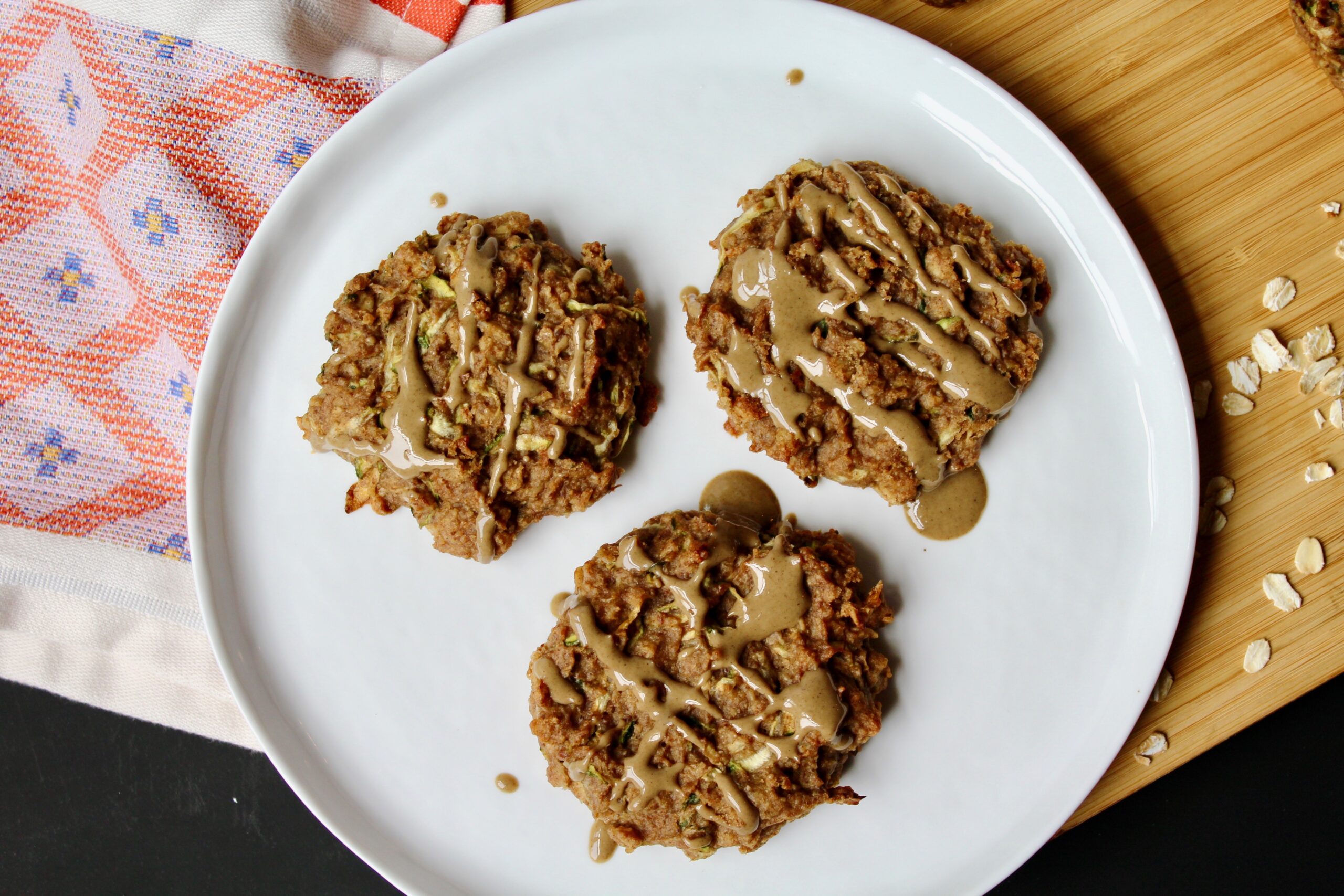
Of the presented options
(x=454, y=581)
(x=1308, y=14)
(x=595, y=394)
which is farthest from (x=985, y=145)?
(x=454, y=581)

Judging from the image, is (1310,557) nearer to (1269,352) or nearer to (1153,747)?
(1269,352)

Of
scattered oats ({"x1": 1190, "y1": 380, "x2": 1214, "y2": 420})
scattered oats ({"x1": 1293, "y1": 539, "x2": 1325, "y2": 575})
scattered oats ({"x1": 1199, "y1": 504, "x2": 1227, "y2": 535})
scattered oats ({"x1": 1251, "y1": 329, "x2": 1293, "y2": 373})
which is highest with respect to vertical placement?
scattered oats ({"x1": 1251, "y1": 329, "x2": 1293, "y2": 373})

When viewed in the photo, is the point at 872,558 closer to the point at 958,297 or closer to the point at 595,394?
the point at 958,297

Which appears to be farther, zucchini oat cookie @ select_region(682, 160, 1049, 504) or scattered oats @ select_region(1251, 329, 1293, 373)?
scattered oats @ select_region(1251, 329, 1293, 373)

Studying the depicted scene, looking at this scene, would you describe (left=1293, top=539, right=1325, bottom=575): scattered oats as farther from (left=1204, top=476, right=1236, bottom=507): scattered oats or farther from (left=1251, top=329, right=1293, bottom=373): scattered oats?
(left=1251, top=329, right=1293, bottom=373): scattered oats

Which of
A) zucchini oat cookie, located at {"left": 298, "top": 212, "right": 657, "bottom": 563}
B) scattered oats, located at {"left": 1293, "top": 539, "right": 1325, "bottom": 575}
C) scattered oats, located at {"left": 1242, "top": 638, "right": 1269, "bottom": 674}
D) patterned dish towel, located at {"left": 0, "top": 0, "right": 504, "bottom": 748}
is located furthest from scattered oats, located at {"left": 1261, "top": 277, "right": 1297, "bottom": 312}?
patterned dish towel, located at {"left": 0, "top": 0, "right": 504, "bottom": 748}

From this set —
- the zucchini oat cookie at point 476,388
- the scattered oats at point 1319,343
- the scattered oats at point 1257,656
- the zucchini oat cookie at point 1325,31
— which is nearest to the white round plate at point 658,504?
the zucchini oat cookie at point 476,388

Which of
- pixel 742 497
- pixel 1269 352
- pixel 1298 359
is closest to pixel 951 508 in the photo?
pixel 742 497

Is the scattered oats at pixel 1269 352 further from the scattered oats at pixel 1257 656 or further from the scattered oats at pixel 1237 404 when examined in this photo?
the scattered oats at pixel 1257 656
